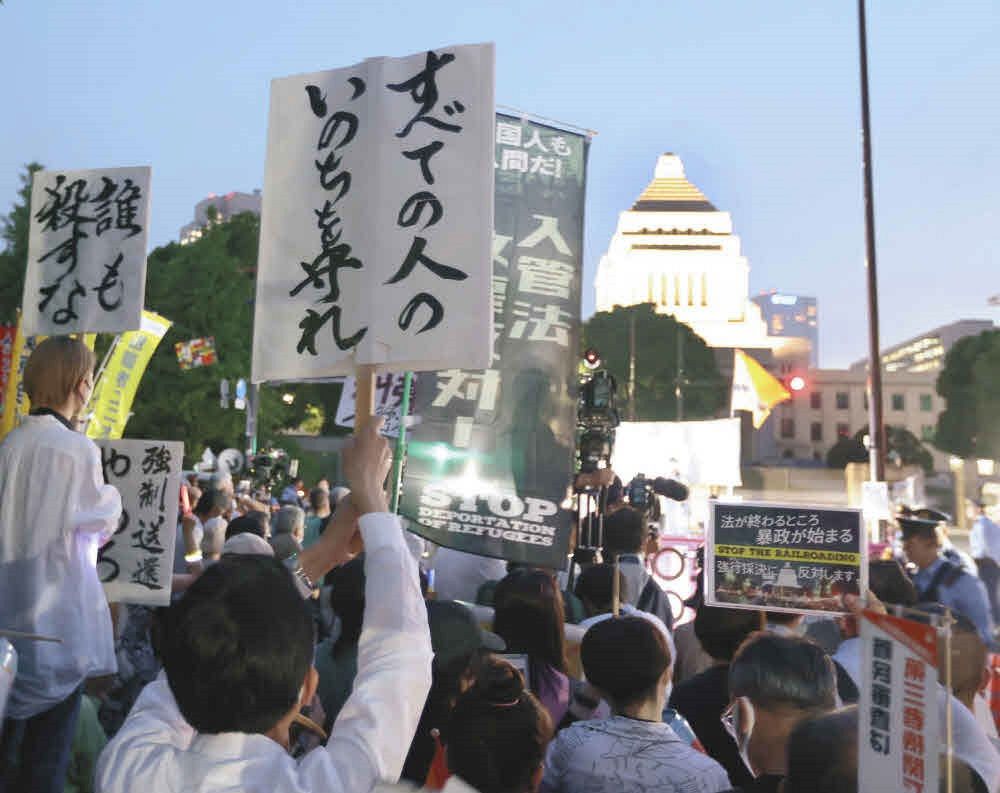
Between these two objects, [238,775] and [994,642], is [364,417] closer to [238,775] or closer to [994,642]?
[238,775]

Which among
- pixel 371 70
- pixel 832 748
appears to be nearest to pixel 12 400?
pixel 371 70

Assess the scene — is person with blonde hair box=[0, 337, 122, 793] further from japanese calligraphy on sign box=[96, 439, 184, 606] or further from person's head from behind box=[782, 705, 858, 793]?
person's head from behind box=[782, 705, 858, 793]

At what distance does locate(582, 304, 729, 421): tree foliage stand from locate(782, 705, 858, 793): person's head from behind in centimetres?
6216

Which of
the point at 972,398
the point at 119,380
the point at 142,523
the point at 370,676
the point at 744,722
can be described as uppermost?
the point at 972,398

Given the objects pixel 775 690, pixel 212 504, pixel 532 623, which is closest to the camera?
pixel 775 690

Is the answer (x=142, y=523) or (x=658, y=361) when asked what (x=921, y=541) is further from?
(x=658, y=361)

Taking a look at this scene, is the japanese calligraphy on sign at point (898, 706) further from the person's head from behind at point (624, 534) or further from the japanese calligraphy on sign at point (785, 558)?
the person's head from behind at point (624, 534)

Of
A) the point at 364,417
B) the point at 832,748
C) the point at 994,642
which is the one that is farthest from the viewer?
the point at 994,642

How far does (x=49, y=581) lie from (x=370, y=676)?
1.82 m

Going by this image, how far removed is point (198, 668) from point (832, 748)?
112 centimetres

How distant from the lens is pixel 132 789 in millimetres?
1673

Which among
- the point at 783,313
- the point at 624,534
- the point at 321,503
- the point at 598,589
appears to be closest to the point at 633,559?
the point at 624,534

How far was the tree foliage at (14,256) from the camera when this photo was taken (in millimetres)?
32188

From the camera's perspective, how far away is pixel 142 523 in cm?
396
